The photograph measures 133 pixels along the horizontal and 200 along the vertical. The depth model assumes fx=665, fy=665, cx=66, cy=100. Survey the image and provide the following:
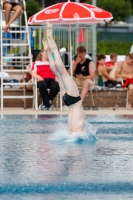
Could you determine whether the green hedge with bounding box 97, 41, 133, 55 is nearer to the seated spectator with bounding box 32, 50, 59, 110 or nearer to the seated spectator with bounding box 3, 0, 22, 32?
the seated spectator with bounding box 3, 0, 22, 32

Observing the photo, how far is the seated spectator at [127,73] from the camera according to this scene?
1495 cm

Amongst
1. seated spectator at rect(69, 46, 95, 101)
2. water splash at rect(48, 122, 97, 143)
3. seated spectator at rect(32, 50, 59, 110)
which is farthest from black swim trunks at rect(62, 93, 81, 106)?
seated spectator at rect(69, 46, 95, 101)

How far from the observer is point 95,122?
1111cm

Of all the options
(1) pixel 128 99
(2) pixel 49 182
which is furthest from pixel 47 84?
(2) pixel 49 182

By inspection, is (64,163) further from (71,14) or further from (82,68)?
(82,68)

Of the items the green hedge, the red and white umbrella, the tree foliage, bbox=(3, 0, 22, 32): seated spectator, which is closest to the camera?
the red and white umbrella

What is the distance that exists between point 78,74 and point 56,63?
22.5 feet

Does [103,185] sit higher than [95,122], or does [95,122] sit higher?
[103,185]

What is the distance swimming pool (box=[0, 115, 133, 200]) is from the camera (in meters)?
4.99

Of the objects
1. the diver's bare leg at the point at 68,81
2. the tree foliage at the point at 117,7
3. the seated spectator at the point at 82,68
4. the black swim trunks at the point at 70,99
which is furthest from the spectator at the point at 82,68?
the tree foliage at the point at 117,7

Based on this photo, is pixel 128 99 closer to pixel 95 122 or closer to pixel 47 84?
pixel 47 84

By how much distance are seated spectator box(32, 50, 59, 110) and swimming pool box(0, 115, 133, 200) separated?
3.93 meters

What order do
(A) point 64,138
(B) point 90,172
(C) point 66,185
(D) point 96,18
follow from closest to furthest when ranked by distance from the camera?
1. (C) point 66,185
2. (B) point 90,172
3. (A) point 64,138
4. (D) point 96,18

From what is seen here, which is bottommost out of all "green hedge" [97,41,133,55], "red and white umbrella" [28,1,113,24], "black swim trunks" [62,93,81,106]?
"green hedge" [97,41,133,55]
